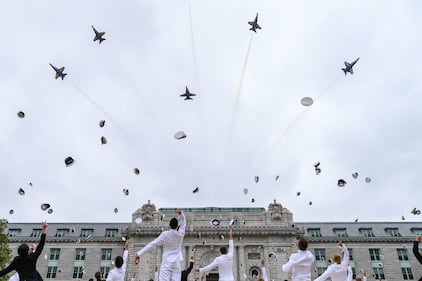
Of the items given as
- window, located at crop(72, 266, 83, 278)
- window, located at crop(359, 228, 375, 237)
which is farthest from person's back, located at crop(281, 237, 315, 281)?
window, located at crop(359, 228, 375, 237)

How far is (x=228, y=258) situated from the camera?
12523 millimetres

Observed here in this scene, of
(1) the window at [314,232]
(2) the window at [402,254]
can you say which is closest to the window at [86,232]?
(1) the window at [314,232]

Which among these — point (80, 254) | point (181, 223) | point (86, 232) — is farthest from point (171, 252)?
point (86, 232)

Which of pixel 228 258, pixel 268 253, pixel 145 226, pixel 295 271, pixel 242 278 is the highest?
pixel 145 226

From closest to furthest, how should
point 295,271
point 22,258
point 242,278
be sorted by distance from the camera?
1. point 22,258
2. point 295,271
3. point 242,278

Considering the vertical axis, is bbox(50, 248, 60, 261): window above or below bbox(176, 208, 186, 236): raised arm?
above

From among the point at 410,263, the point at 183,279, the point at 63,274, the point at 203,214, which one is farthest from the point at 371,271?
the point at 183,279

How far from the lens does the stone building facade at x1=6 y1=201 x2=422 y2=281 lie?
55844 millimetres

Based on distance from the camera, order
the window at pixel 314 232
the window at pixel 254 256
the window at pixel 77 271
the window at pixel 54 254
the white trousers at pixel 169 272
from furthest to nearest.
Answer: the window at pixel 314 232, the window at pixel 54 254, the window at pixel 77 271, the window at pixel 254 256, the white trousers at pixel 169 272

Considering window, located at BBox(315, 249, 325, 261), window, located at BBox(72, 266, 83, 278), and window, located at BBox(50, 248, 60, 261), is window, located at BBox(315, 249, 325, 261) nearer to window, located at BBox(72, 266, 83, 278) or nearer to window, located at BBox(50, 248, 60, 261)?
window, located at BBox(72, 266, 83, 278)

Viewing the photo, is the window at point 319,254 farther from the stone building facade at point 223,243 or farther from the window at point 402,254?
the window at point 402,254

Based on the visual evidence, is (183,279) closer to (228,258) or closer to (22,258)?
(228,258)

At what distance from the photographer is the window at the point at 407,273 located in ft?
185

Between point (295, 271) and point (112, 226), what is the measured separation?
57363mm
